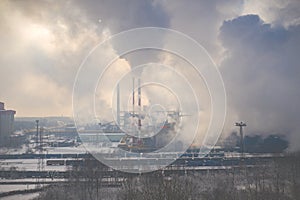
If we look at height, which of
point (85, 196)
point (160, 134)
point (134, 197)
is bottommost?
point (85, 196)

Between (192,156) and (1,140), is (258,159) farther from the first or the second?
(1,140)

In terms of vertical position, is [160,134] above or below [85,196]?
above

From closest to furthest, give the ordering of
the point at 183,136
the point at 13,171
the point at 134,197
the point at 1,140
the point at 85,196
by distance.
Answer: the point at 134,197 → the point at 85,196 → the point at 13,171 → the point at 183,136 → the point at 1,140

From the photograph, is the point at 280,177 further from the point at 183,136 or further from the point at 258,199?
the point at 183,136

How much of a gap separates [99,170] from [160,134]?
20.1ft

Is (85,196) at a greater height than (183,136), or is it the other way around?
(183,136)

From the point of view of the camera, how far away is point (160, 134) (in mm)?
12148

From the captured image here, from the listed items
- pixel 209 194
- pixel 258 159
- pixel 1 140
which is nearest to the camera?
pixel 209 194

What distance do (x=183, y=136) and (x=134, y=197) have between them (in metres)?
8.42

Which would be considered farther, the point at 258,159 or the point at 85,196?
the point at 258,159

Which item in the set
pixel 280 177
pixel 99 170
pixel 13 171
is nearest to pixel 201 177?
pixel 280 177

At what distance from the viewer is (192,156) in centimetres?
942

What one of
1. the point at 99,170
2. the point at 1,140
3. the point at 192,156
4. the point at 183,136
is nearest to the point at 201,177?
the point at 99,170

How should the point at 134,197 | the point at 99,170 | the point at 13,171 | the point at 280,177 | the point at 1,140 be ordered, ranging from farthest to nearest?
1. the point at 1,140
2. the point at 13,171
3. the point at 99,170
4. the point at 280,177
5. the point at 134,197
